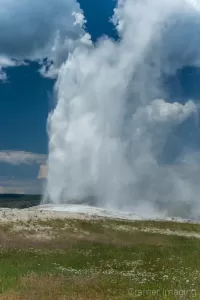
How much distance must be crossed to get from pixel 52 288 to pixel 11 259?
12.3m

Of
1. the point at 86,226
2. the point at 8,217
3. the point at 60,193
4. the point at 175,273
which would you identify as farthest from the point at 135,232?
the point at 60,193

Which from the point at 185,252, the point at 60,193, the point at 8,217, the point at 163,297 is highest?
the point at 60,193

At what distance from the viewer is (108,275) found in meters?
28.6

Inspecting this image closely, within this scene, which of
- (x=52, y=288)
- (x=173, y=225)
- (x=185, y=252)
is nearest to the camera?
(x=52, y=288)

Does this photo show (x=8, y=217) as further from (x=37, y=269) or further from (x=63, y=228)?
(x=37, y=269)

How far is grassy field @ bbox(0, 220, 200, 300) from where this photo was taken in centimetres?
2334

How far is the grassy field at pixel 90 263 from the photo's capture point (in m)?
23.3

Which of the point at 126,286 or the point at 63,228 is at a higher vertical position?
the point at 63,228

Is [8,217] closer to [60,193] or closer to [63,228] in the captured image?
[63,228]

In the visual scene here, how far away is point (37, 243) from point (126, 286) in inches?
906

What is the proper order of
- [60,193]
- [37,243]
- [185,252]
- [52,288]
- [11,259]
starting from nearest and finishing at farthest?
[52,288] → [11,259] → [185,252] → [37,243] → [60,193]

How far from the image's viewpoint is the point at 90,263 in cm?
3488

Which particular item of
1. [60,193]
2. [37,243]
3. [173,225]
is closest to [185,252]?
[37,243]

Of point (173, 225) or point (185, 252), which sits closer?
point (185, 252)
